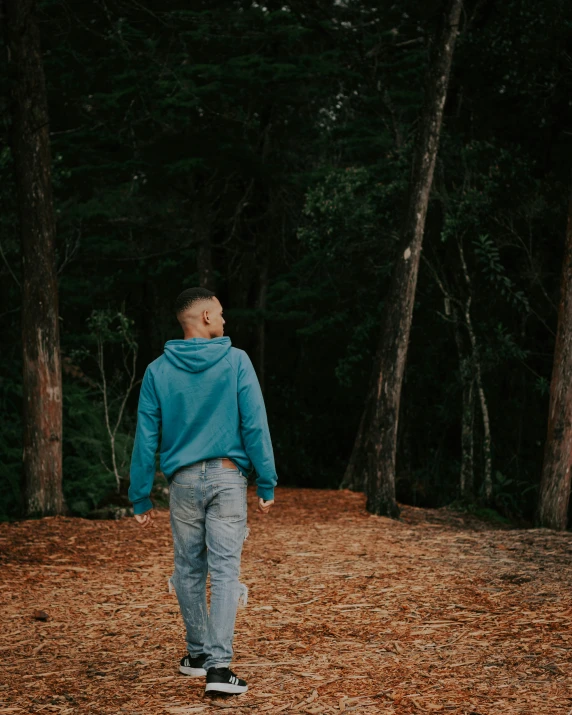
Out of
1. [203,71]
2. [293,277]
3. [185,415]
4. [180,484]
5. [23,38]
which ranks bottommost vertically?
[180,484]

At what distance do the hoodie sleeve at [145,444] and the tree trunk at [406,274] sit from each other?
628 centimetres

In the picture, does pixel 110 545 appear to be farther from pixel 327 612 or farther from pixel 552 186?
pixel 552 186

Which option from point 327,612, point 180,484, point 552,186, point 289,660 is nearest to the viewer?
point 180,484

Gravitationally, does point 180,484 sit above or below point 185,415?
below

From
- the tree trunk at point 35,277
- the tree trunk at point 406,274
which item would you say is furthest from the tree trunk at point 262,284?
the tree trunk at point 35,277

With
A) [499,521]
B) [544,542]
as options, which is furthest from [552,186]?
[544,542]

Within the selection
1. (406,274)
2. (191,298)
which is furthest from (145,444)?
(406,274)

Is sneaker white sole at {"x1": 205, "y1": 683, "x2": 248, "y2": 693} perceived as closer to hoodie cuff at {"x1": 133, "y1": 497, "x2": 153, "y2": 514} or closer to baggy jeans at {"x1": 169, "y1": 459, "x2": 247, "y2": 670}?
baggy jeans at {"x1": 169, "y1": 459, "x2": 247, "y2": 670}

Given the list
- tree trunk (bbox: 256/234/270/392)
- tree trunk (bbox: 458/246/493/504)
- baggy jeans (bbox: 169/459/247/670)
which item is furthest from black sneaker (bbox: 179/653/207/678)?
tree trunk (bbox: 256/234/270/392)

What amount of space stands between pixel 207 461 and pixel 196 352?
534 mm

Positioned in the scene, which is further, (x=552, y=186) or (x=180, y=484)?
(x=552, y=186)

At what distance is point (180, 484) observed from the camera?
416cm

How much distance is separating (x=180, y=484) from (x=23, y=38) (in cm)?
739

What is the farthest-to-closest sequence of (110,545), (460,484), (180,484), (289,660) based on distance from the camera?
(460,484)
(110,545)
(289,660)
(180,484)
